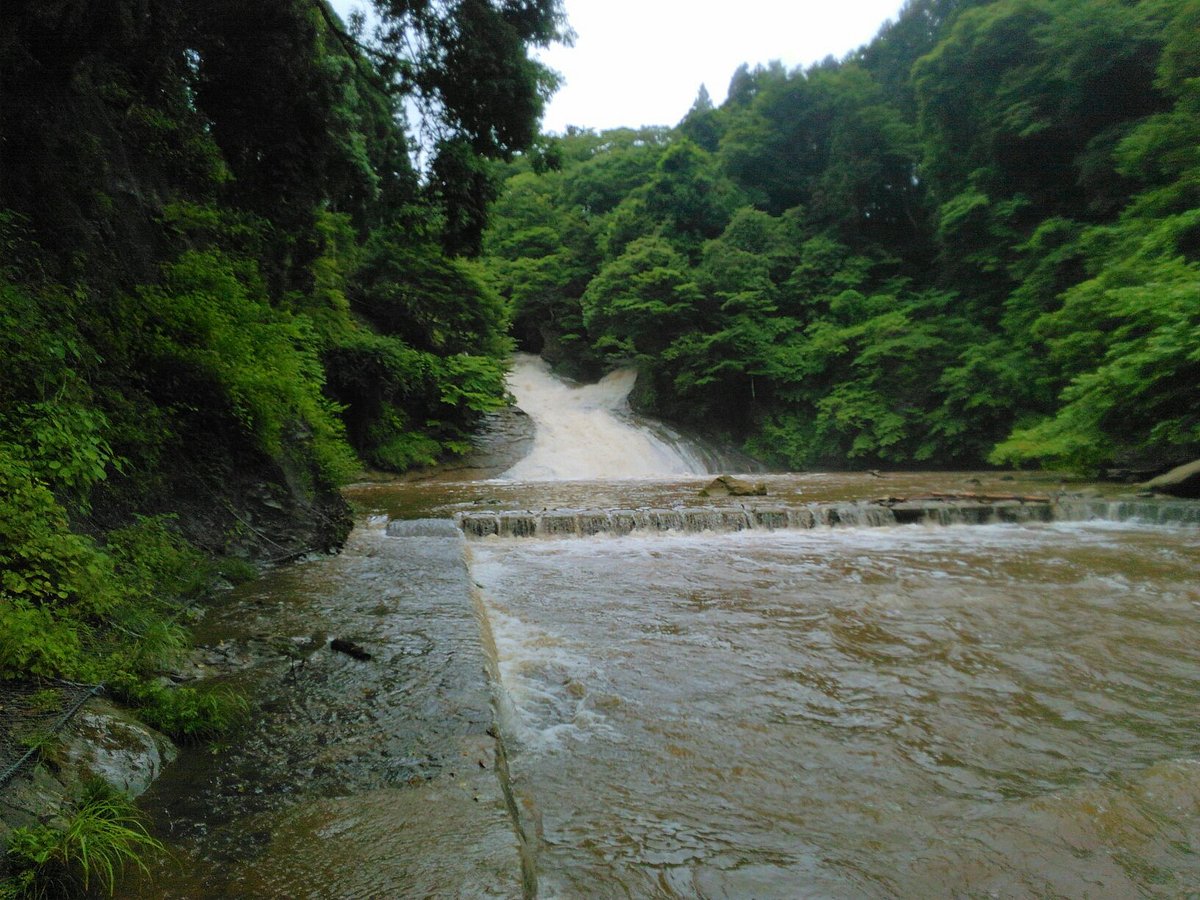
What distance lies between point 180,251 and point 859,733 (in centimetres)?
649

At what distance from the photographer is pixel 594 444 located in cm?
2097

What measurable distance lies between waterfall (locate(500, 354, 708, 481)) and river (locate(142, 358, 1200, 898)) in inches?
494

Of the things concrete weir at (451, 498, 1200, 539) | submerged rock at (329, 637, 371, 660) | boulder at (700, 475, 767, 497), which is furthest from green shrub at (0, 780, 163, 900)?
boulder at (700, 475, 767, 497)

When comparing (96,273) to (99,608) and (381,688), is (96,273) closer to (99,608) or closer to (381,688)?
(99,608)

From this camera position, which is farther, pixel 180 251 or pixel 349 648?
pixel 180 251

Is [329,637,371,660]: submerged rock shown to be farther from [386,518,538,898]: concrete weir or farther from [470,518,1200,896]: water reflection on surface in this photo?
[470,518,1200,896]: water reflection on surface

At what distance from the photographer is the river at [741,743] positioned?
195cm

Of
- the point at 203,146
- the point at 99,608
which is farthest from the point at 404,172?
the point at 99,608

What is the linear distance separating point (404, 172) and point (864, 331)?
16950 mm

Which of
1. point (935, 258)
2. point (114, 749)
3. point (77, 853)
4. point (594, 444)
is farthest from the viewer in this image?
point (935, 258)

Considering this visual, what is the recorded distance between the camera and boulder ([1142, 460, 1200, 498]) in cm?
1003

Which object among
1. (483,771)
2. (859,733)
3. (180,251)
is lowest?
(859,733)

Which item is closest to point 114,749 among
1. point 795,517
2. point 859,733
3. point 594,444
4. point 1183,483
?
point 859,733

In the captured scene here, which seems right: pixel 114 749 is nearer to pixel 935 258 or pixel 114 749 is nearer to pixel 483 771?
pixel 483 771
